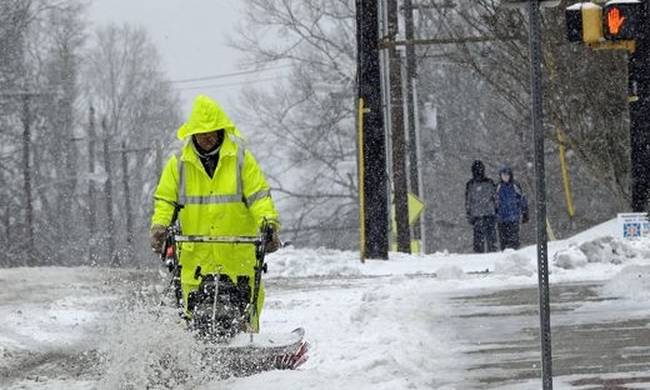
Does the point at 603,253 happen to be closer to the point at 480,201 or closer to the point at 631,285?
the point at 631,285

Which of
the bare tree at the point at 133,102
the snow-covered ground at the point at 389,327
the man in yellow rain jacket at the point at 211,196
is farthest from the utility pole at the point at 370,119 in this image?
the bare tree at the point at 133,102

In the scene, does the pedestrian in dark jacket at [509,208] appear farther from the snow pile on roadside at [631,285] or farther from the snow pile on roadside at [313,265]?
the snow pile on roadside at [631,285]

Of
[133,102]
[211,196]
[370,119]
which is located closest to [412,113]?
[370,119]

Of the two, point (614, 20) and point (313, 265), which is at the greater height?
point (614, 20)

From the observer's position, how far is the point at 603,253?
18.0 meters

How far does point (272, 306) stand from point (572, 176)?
36.4 meters

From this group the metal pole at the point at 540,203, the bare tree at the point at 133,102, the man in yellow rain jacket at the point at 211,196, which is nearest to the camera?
the metal pole at the point at 540,203

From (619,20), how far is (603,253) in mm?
2830

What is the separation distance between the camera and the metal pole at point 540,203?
7133mm

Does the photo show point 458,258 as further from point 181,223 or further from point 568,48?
point 181,223

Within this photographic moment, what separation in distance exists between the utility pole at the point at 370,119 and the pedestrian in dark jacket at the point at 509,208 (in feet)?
7.79

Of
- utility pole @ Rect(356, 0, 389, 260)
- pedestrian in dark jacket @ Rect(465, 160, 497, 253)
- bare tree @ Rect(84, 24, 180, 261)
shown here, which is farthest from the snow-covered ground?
bare tree @ Rect(84, 24, 180, 261)

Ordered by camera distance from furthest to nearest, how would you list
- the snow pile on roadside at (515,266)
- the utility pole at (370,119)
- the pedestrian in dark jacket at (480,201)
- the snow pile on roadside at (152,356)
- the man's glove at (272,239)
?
1. the pedestrian in dark jacket at (480,201)
2. the utility pole at (370,119)
3. the snow pile on roadside at (515,266)
4. the man's glove at (272,239)
5. the snow pile on roadside at (152,356)

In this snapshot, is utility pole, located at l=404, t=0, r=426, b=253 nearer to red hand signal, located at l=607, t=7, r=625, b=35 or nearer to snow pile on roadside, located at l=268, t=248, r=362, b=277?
snow pile on roadside, located at l=268, t=248, r=362, b=277
